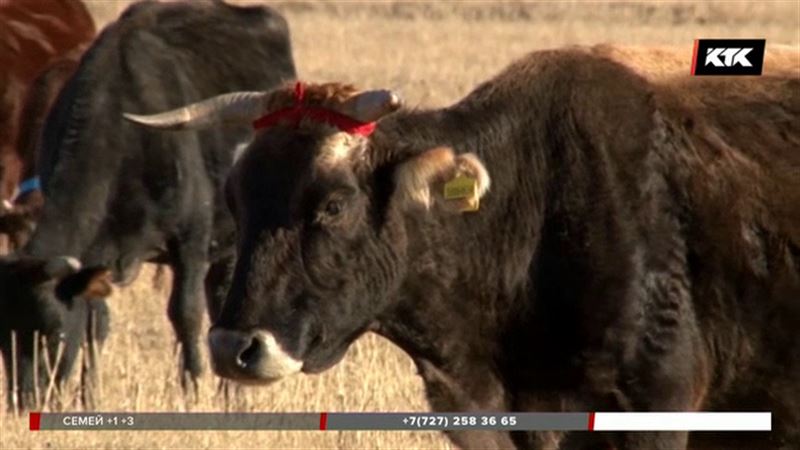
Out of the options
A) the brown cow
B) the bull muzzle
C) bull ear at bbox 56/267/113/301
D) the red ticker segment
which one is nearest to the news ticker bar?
the red ticker segment

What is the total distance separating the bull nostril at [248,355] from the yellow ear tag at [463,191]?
3.02ft

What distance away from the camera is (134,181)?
14.1m

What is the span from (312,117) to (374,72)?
19697mm

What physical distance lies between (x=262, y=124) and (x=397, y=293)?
76cm

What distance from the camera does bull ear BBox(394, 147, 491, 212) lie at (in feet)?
28.0

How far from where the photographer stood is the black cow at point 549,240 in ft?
27.7

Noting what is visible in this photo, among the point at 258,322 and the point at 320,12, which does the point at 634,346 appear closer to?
the point at 258,322

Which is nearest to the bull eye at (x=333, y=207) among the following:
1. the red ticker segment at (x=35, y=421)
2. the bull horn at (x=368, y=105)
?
the bull horn at (x=368, y=105)

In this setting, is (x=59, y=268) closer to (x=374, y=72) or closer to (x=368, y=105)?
(x=368, y=105)

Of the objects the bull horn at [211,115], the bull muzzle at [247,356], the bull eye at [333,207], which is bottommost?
the bull muzzle at [247,356]

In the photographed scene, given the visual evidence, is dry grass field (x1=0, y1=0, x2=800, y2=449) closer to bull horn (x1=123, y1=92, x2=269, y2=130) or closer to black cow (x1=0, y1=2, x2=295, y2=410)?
black cow (x1=0, y1=2, x2=295, y2=410)

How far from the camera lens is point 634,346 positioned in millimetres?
8469

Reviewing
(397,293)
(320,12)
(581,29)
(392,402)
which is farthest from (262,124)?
(320,12)

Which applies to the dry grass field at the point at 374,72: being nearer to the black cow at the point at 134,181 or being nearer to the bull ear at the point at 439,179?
the black cow at the point at 134,181
